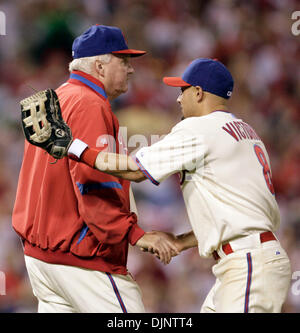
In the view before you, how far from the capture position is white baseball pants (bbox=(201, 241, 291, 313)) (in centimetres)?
227

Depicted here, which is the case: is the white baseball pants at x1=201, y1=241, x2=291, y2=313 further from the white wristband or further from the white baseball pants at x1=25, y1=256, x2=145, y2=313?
the white wristband

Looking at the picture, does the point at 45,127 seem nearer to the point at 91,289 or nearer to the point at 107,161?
the point at 107,161

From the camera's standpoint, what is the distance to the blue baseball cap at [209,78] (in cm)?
252

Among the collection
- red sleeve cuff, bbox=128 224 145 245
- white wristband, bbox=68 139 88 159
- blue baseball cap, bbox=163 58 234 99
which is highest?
blue baseball cap, bbox=163 58 234 99

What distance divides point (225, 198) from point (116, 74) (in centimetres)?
86

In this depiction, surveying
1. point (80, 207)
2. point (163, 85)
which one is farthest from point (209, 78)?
point (163, 85)

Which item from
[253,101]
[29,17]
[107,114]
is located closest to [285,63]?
[253,101]

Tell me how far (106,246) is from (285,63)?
384 cm

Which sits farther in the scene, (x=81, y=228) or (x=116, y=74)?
(x=116, y=74)

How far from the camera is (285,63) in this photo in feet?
18.2

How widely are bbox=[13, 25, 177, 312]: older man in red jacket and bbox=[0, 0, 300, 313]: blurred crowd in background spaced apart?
1.80 metres

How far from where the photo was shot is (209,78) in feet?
8.26

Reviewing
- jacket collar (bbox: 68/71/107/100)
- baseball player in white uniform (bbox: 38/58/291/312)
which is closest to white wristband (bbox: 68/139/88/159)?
baseball player in white uniform (bbox: 38/58/291/312)

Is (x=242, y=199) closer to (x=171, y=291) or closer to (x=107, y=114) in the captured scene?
(x=107, y=114)
